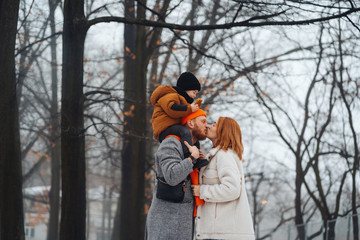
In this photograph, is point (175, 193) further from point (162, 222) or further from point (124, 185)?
point (124, 185)

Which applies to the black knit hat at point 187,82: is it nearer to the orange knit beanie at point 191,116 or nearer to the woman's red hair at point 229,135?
the orange knit beanie at point 191,116

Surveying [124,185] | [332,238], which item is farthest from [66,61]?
[332,238]

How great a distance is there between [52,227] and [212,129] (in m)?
13.4

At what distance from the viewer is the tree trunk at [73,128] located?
251 inches

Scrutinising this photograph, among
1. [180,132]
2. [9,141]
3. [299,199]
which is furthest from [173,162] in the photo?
[299,199]

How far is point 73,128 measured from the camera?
638cm

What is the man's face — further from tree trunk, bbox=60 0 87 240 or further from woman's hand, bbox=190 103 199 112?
tree trunk, bbox=60 0 87 240

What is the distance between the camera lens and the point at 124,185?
→ 10812mm

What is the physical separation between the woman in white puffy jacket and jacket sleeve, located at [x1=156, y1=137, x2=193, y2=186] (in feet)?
0.97

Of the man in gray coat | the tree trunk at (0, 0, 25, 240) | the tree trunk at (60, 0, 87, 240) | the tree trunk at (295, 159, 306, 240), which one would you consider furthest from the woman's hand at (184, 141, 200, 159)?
the tree trunk at (295, 159, 306, 240)

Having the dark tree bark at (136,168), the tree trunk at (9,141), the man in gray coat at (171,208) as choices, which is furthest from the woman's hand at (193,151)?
the dark tree bark at (136,168)

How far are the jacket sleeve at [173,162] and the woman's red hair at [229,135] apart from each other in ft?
1.30

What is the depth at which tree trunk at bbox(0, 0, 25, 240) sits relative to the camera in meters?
6.98

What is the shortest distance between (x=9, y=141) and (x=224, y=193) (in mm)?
4239
